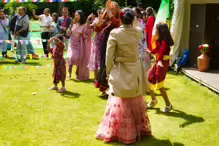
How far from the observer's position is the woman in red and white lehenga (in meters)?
4.69

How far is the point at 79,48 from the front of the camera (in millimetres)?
9258

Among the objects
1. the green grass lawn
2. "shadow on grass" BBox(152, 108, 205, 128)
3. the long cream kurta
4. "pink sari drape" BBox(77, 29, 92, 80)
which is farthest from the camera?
"pink sari drape" BBox(77, 29, 92, 80)

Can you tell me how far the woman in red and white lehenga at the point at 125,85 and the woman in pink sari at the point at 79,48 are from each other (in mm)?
4300

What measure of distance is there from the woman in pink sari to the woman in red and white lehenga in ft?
14.1

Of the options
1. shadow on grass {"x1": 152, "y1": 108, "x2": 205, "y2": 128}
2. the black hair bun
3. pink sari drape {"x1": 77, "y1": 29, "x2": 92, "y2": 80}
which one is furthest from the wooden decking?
the black hair bun

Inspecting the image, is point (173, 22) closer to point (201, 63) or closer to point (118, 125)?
point (201, 63)

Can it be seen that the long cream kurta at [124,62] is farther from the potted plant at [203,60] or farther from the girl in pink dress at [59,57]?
the potted plant at [203,60]

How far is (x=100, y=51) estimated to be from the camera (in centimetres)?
742

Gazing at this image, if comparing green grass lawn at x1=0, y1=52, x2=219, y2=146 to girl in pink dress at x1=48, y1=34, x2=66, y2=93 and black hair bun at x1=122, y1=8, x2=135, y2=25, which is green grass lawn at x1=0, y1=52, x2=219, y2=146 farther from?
black hair bun at x1=122, y1=8, x2=135, y2=25

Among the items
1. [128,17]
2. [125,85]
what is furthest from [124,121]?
[128,17]

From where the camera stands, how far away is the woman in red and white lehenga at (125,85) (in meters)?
4.69

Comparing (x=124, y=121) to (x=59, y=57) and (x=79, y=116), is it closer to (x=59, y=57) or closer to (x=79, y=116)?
(x=79, y=116)

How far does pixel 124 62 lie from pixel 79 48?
15.3 ft

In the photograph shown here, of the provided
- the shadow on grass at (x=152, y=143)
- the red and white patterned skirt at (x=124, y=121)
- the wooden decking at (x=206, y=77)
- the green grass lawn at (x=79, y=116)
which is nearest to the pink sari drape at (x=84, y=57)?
the green grass lawn at (x=79, y=116)
